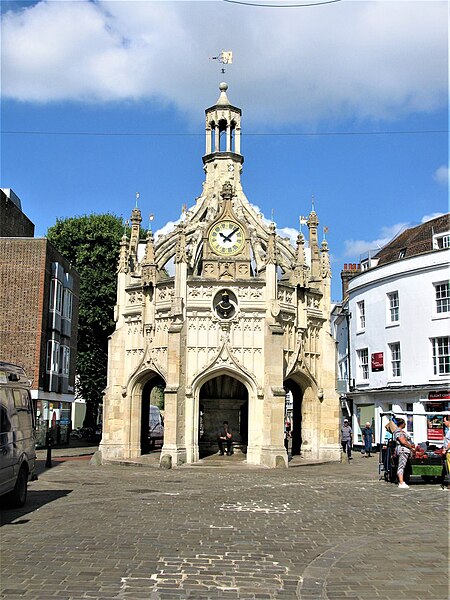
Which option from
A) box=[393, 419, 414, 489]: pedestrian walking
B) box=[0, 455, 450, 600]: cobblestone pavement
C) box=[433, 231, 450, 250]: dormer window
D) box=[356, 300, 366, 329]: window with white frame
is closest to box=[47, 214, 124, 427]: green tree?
box=[356, 300, 366, 329]: window with white frame

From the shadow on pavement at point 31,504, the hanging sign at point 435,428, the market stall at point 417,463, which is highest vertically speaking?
the hanging sign at point 435,428

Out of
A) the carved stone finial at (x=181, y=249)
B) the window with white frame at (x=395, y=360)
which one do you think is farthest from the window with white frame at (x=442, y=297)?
the carved stone finial at (x=181, y=249)

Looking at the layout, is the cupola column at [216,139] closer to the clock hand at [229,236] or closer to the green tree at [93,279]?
the clock hand at [229,236]

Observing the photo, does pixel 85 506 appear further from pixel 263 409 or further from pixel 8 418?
pixel 263 409

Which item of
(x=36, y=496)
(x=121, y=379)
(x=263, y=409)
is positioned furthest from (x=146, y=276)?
(x=36, y=496)

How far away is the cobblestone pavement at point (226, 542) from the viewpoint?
291 inches

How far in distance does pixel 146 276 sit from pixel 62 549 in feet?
60.3

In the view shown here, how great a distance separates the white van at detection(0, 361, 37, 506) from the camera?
12148mm

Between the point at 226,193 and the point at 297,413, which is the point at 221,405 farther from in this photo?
the point at 226,193

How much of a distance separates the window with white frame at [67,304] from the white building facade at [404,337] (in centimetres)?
1713

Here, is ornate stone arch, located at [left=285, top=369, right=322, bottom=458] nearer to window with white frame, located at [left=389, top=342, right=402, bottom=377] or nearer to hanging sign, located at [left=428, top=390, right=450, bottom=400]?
hanging sign, located at [left=428, top=390, right=450, bottom=400]

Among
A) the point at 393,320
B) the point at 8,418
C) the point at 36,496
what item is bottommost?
the point at 36,496

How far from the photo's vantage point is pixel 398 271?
3303cm

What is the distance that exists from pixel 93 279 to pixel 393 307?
20382 mm
